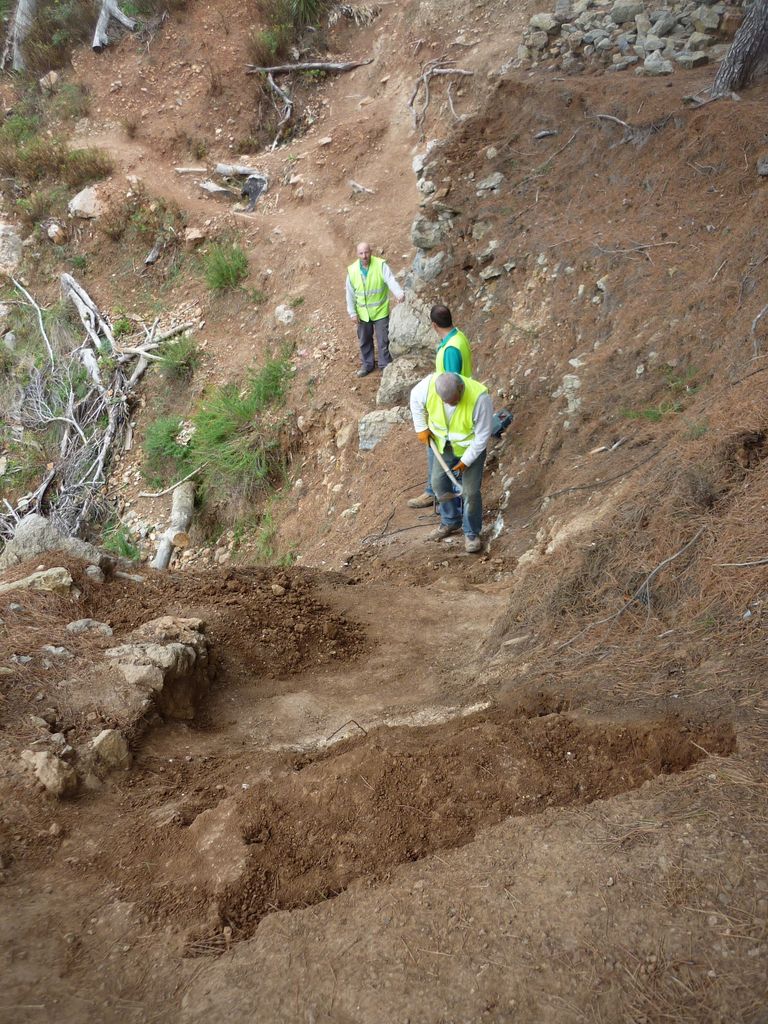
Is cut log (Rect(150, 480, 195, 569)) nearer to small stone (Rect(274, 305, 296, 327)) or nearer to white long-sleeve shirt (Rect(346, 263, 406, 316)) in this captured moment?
small stone (Rect(274, 305, 296, 327))

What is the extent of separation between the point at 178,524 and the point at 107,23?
12.6 m

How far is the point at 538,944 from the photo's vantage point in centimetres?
210

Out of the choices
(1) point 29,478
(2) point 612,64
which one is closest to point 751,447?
(2) point 612,64

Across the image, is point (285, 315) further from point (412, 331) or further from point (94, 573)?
point (94, 573)

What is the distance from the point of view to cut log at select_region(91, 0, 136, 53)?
49.1ft

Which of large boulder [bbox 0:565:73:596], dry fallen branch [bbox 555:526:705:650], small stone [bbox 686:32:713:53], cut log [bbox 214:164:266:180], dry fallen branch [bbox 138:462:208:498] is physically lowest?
dry fallen branch [bbox 138:462:208:498]

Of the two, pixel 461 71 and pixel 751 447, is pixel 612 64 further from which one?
pixel 751 447

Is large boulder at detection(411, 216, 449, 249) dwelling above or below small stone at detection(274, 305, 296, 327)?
above

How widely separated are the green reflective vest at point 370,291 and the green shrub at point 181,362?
146 inches

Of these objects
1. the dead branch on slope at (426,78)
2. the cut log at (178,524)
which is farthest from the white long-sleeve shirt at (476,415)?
the dead branch on slope at (426,78)

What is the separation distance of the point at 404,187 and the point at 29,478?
762 cm

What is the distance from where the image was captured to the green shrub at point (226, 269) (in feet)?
37.6

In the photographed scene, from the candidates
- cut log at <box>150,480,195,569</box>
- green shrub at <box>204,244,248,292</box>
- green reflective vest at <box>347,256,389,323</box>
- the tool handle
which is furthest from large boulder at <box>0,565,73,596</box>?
green shrub at <box>204,244,248,292</box>

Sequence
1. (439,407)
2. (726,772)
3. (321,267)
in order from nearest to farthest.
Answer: (726,772) → (439,407) → (321,267)
